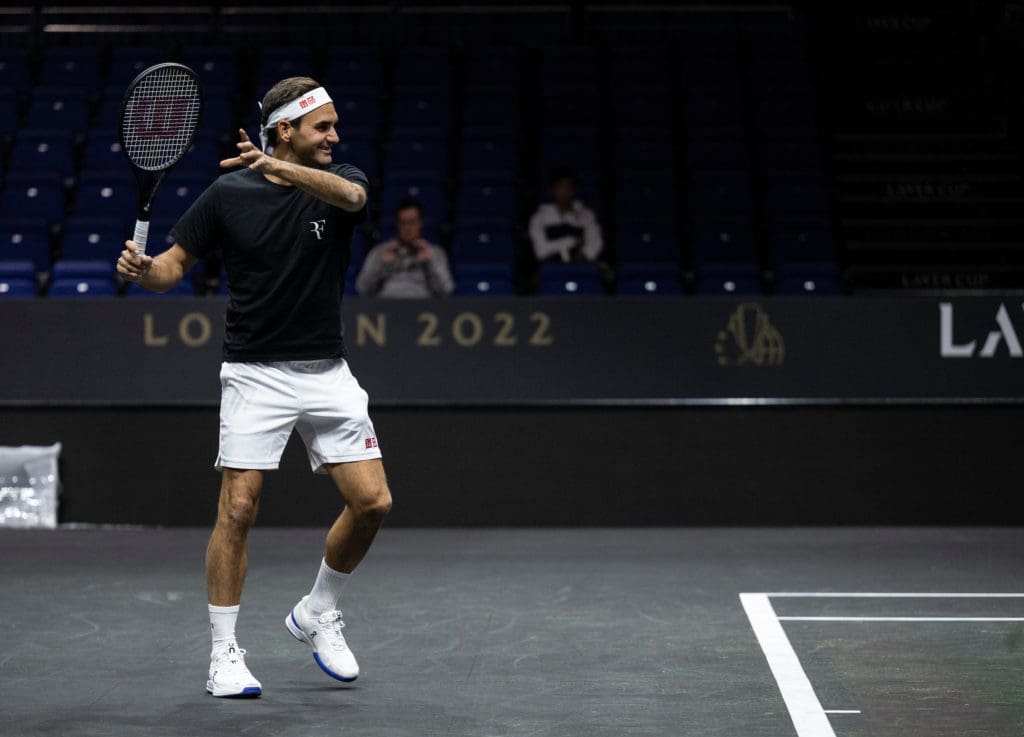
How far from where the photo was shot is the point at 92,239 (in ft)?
35.2

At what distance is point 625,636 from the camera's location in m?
5.81

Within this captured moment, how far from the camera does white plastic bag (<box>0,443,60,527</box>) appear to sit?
9.11 metres

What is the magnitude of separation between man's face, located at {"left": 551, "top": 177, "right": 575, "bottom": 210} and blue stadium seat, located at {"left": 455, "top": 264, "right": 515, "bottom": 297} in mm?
688

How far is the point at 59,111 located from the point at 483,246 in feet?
14.2

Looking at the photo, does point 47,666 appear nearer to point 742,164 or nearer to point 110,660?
point 110,660

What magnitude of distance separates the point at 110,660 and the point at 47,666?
0.72ft

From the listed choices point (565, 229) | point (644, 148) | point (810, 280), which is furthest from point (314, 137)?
point (644, 148)

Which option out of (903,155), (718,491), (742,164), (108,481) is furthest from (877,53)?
(108,481)

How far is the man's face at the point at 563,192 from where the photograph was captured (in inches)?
418

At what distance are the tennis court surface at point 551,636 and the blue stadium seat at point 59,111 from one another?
501cm

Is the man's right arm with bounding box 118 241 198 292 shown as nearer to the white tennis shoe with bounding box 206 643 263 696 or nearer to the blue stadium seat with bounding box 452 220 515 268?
the white tennis shoe with bounding box 206 643 263 696

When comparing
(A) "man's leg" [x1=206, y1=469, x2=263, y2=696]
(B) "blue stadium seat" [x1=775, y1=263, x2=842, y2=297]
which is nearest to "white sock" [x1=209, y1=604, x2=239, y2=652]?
(A) "man's leg" [x1=206, y1=469, x2=263, y2=696]

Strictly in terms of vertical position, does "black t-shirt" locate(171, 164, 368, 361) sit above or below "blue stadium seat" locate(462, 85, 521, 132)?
below

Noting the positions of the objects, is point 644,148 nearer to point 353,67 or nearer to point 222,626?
point 353,67
